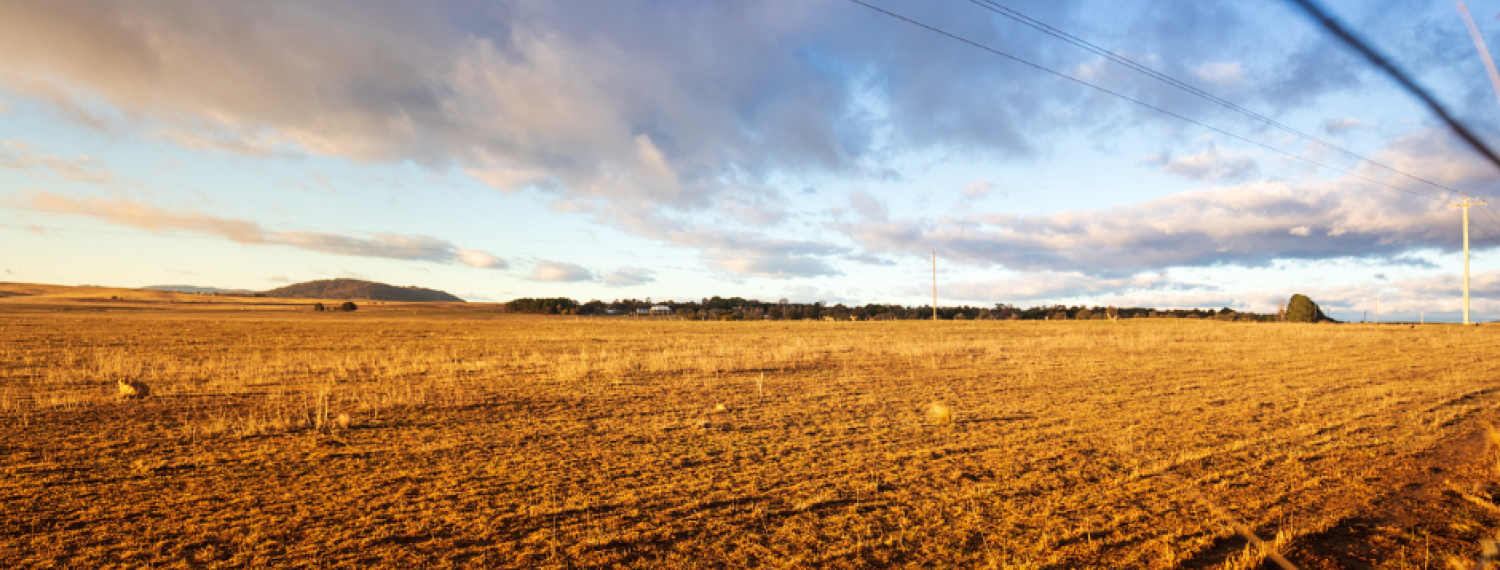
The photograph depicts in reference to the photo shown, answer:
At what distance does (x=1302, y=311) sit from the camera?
64.2 m

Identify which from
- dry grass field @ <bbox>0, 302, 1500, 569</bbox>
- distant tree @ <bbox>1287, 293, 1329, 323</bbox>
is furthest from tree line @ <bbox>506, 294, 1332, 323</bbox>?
dry grass field @ <bbox>0, 302, 1500, 569</bbox>

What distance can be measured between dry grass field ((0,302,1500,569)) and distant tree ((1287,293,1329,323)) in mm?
61567

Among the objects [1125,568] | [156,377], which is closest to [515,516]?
[1125,568]

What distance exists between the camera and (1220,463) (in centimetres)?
Result: 789

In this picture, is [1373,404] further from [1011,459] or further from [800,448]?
[800,448]

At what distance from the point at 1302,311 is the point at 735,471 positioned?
7812 cm

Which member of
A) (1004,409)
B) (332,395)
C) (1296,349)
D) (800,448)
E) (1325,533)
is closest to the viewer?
(1325,533)

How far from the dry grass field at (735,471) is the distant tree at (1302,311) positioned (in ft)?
202

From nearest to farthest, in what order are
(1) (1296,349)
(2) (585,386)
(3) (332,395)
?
(3) (332,395), (2) (585,386), (1) (1296,349)

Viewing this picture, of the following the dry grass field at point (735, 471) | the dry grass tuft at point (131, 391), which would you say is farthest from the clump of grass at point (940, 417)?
the dry grass tuft at point (131, 391)

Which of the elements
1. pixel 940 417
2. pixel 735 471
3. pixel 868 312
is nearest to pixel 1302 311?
pixel 868 312

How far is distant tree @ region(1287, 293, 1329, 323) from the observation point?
210ft

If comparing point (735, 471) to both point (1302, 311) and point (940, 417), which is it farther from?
point (1302, 311)

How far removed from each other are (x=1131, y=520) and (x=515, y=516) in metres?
5.50
